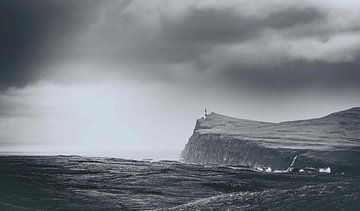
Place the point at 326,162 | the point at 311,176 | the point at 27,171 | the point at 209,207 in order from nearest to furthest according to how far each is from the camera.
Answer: the point at 209,207 < the point at 27,171 < the point at 311,176 < the point at 326,162

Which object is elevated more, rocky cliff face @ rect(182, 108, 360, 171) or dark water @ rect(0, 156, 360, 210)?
rocky cliff face @ rect(182, 108, 360, 171)

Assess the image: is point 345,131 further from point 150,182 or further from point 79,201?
point 79,201

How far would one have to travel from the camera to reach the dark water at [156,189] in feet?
191

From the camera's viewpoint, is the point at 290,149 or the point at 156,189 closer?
the point at 156,189

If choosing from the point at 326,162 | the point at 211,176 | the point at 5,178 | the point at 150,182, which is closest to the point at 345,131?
the point at 326,162

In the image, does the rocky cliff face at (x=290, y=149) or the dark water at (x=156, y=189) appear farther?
the rocky cliff face at (x=290, y=149)

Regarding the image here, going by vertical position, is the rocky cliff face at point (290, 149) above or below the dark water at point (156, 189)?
above

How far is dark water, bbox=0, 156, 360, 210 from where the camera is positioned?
5825 centimetres

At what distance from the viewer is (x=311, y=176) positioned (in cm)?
10156

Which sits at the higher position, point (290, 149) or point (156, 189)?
point (290, 149)

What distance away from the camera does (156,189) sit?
2899 inches

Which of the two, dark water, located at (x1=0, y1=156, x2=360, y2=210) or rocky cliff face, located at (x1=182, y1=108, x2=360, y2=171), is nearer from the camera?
dark water, located at (x1=0, y1=156, x2=360, y2=210)

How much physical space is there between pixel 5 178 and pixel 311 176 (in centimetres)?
5988

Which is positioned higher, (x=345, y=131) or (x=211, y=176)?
(x=345, y=131)
